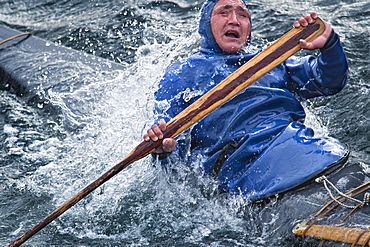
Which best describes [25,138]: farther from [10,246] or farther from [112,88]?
[10,246]

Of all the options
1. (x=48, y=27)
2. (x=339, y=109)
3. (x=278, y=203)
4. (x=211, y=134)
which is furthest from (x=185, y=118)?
(x=48, y=27)

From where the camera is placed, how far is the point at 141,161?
12.3 ft

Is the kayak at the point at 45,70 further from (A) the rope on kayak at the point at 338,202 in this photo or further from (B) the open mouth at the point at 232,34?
(A) the rope on kayak at the point at 338,202

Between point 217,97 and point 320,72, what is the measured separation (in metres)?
0.73

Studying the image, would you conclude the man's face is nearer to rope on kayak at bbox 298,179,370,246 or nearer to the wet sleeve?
the wet sleeve

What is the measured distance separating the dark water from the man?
110mm

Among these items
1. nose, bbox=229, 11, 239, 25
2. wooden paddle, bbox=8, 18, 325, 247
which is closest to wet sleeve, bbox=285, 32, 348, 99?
wooden paddle, bbox=8, 18, 325, 247

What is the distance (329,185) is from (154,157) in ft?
3.35

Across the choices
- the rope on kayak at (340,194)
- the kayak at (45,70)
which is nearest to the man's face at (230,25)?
the rope on kayak at (340,194)

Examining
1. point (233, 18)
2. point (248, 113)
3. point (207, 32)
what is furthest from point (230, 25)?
point (248, 113)

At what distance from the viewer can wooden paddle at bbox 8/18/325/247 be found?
2.94m

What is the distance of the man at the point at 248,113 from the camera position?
294 cm

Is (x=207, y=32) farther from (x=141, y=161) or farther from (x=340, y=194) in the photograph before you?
(x=340, y=194)

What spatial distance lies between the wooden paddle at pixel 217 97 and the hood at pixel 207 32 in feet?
1.83
